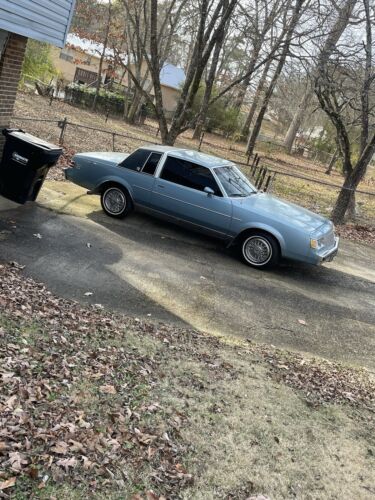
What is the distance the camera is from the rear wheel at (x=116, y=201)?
31.8ft

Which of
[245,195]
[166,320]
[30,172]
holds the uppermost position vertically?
[245,195]

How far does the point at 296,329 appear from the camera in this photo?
680cm

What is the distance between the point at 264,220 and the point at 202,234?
1.43m

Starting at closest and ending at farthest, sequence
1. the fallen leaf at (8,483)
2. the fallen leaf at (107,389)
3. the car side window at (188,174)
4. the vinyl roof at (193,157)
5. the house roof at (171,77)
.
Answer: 1. the fallen leaf at (8,483)
2. the fallen leaf at (107,389)
3. the car side window at (188,174)
4. the vinyl roof at (193,157)
5. the house roof at (171,77)

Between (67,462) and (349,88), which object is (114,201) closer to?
(67,462)

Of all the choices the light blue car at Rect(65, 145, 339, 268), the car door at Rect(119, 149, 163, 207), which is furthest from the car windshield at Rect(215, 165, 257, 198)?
the car door at Rect(119, 149, 163, 207)

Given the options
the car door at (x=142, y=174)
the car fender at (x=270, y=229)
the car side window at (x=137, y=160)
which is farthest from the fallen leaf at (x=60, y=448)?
the car side window at (x=137, y=160)

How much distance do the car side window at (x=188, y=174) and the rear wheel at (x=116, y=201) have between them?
2.77 feet

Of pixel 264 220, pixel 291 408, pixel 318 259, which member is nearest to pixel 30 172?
pixel 264 220

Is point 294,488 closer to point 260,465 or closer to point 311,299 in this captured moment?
point 260,465

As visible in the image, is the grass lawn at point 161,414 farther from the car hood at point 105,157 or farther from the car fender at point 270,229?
the car hood at point 105,157

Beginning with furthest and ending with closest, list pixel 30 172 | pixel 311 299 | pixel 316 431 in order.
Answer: pixel 30 172 → pixel 311 299 → pixel 316 431

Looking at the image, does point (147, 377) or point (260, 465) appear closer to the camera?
point (260, 465)

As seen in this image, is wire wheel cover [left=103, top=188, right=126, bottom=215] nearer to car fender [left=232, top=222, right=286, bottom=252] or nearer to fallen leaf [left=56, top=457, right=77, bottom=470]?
car fender [left=232, top=222, right=286, bottom=252]
